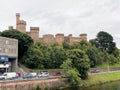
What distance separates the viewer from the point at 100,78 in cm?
9744

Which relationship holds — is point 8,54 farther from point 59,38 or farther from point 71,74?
point 59,38

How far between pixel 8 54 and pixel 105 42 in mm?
72464

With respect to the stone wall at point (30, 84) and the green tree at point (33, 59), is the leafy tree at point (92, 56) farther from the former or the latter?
the stone wall at point (30, 84)

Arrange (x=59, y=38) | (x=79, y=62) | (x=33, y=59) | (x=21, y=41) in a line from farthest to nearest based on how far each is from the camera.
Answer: (x=59, y=38) → (x=21, y=41) → (x=33, y=59) → (x=79, y=62)

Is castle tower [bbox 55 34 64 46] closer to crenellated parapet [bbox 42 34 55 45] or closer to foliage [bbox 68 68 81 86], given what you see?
crenellated parapet [bbox 42 34 55 45]

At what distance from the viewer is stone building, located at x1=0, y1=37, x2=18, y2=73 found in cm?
8662

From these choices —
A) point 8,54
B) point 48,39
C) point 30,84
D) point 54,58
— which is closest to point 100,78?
point 54,58

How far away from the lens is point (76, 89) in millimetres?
75000

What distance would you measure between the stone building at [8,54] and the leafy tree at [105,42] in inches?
2623

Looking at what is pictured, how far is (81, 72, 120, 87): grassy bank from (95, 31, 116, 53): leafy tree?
3417 centimetres

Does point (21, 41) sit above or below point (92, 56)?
above

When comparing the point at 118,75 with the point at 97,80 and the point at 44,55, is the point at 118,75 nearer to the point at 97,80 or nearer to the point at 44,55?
the point at 97,80

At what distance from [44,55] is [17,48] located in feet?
33.9

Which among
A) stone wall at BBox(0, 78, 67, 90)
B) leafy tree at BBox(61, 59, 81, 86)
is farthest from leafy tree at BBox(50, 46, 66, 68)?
stone wall at BBox(0, 78, 67, 90)
